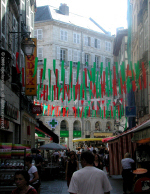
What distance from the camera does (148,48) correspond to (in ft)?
75.3

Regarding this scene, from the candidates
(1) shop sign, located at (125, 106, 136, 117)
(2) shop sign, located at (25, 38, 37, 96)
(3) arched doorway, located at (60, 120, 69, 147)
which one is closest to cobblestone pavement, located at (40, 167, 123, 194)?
(2) shop sign, located at (25, 38, 37, 96)

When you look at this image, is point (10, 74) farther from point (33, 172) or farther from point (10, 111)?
point (33, 172)

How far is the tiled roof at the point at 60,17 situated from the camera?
55.4 meters

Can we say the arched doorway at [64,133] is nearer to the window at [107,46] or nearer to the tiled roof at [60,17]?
the window at [107,46]

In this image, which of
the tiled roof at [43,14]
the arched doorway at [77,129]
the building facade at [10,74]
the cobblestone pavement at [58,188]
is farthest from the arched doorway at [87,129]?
the cobblestone pavement at [58,188]

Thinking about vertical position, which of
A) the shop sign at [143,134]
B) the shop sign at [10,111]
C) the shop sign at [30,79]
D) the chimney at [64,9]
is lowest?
the shop sign at [143,134]

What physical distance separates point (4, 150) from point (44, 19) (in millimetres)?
48335

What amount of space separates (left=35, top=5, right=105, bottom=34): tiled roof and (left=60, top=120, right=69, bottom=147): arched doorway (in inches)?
600

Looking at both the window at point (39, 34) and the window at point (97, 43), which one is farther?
the window at point (97, 43)

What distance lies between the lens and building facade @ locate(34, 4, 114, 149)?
54.1 metres

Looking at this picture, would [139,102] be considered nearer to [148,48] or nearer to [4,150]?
[148,48]

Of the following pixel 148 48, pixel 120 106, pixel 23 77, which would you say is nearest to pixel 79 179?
pixel 23 77

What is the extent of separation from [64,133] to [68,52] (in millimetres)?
12055

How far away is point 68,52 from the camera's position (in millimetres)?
55469
